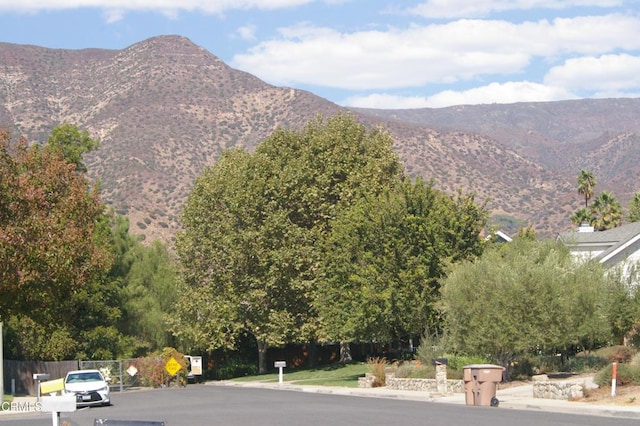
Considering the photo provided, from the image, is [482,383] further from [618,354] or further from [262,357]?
[262,357]

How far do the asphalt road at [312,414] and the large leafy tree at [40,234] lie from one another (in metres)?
4.29

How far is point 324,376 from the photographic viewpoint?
2224 inches

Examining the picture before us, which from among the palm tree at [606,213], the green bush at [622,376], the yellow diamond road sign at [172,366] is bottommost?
the yellow diamond road sign at [172,366]

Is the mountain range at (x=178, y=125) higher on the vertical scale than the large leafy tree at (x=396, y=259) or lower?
higher

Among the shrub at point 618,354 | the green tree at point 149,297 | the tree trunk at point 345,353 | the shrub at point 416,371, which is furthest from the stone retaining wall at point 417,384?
the green tree at point 149,297

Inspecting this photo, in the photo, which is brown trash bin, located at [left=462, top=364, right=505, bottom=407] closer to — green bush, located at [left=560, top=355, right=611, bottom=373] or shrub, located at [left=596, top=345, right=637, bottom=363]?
green bush, located at [left=560, top=355, right=611, bottom=373]

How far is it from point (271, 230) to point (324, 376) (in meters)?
9.26

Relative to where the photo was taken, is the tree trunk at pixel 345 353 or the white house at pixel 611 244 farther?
the tree trunk at pixel 345 353

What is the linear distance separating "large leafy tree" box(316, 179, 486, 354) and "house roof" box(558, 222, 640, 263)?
928 centimetres

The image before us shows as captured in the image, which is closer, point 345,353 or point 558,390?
point 558,390

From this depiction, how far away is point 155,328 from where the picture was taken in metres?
67.8

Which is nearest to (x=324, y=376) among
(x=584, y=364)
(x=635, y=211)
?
(x=584, y=364)

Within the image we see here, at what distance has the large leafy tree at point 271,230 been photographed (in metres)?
59.4

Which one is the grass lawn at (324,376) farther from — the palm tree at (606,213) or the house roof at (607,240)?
the palm tree at (606,213)
